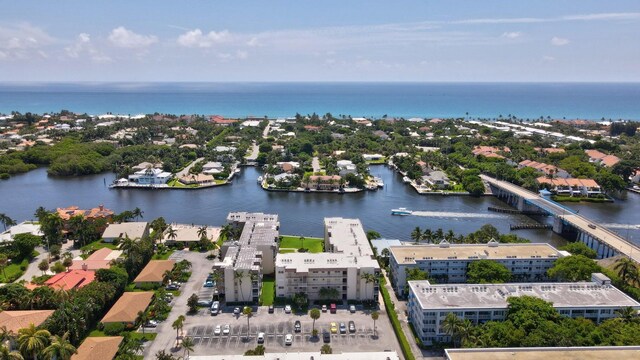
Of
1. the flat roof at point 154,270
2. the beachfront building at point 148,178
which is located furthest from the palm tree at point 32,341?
the beachfront building at point 148,178

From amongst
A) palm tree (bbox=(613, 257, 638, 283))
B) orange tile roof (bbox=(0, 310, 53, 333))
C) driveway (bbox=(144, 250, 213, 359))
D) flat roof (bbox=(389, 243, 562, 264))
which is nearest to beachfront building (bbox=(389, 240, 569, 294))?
flat roof (bbox=(389, 243, 562, 264))

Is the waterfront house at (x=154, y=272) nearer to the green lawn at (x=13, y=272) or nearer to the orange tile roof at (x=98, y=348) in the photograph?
the orange tile roof at (x=98, y=348)

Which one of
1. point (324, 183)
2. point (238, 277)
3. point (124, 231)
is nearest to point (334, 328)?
point (238, 277)

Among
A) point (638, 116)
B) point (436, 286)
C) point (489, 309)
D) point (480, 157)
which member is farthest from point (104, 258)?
point (638, 116)

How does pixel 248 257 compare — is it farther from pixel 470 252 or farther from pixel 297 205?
pixel 297 205

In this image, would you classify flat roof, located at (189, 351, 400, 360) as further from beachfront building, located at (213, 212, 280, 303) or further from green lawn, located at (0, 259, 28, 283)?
green lawn, located at (0, 259, 28, 283)
